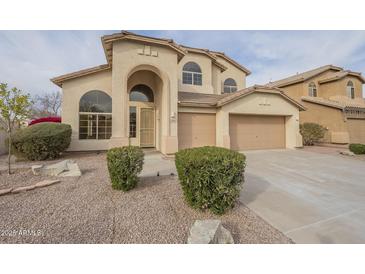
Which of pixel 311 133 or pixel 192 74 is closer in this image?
pixel 192 74

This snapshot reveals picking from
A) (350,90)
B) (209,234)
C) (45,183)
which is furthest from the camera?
(350,90)

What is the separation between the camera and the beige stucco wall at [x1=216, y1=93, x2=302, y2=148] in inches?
416

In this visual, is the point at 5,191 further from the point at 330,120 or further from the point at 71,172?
the point at 330,120

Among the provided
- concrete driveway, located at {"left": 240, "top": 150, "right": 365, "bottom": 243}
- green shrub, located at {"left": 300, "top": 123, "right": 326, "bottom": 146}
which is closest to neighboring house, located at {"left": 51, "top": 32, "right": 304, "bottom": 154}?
green shrub, located at {"left": 300, "top": 123, "right": 326, "bottom": 146}

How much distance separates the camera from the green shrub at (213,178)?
325 centimetres

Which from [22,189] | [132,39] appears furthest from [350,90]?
[22,189]

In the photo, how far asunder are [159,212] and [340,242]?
3180 millimetres

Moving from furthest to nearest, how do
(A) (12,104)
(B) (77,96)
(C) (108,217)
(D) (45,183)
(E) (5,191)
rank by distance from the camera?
(B) (77,96), (A) (12,104), (D) (45,183), (E) (5,191), (C) (108,217)

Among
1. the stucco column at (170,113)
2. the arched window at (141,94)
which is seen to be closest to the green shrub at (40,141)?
the arched window at (141,94)

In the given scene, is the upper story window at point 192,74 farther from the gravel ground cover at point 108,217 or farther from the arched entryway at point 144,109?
the gravel ground cover at point 108,217

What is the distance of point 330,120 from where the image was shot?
607 inches

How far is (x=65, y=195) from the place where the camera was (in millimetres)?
4219

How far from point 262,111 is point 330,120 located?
9.19 meters
